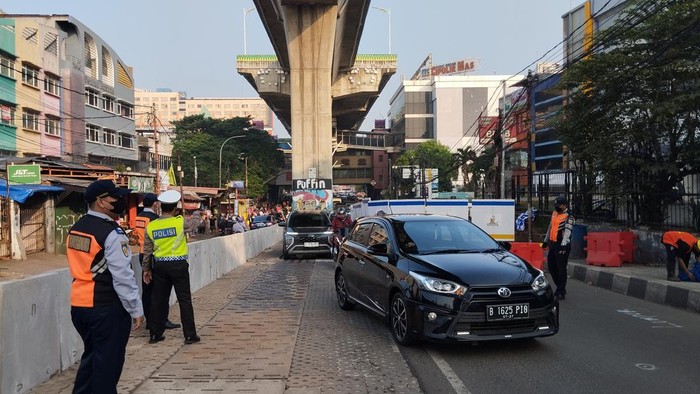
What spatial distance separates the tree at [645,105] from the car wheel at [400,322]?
1054cm

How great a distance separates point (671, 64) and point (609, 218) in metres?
5.08

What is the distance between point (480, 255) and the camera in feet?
21.9

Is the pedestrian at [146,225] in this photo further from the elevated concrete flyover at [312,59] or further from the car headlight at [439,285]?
the elevated concrete flyover at [312,59]

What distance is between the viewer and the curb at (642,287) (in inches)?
352

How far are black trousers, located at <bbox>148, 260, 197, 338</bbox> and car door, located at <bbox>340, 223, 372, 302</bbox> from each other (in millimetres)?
2503

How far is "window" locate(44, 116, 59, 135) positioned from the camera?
38.9 meters

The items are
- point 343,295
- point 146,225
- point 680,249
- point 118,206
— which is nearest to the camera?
point 118,206

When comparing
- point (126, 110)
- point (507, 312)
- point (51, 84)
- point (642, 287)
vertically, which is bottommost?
point (642, 287)

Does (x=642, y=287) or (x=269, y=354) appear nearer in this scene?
(x=269, y=354)

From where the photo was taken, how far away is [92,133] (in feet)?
148

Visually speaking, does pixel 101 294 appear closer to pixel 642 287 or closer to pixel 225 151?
pixel 642 287

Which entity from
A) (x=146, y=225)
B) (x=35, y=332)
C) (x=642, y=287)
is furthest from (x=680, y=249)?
(x=35, y=332)

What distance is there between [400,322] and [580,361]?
1933 mm

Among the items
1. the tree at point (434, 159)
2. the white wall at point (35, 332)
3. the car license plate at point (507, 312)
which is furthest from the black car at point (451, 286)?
the tree at point (434, 159)
